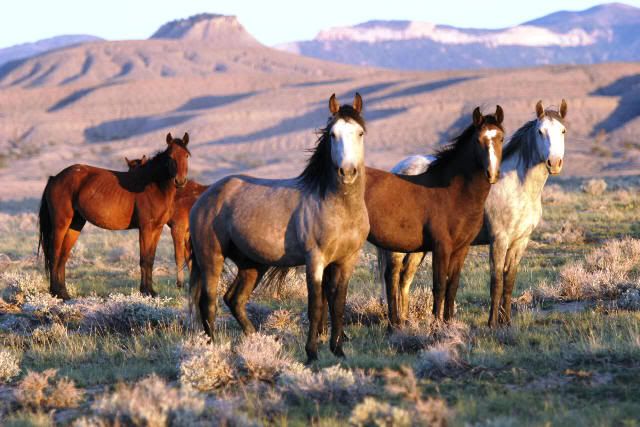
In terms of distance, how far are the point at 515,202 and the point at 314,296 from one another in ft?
9.75

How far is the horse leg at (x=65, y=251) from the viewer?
39.2 ft

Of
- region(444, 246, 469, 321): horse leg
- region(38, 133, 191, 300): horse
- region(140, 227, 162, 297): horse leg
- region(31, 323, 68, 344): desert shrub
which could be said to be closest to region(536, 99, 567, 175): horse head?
region(444, 246, 469, 321): horse leg

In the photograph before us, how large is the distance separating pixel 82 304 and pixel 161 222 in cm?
267

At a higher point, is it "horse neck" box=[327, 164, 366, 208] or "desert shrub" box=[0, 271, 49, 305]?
"horse neck" box=[327, 164, 366, 208]

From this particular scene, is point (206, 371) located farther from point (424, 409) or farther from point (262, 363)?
point (424, 409)

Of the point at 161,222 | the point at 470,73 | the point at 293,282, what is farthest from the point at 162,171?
the point at 470,73

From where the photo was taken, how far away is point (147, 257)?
39.7 ft

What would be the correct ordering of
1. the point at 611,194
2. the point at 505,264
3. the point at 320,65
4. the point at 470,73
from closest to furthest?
the point at 505,264 < the point at 611,194 < the point at 470,73 < the point at 320,65

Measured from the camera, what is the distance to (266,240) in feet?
24.3

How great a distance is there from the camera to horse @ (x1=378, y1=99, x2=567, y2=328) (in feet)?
28.6

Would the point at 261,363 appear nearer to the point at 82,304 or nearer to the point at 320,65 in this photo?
the point at 82,304

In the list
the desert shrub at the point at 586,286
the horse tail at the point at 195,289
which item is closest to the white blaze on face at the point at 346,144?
the horse tail at the point at 195,289

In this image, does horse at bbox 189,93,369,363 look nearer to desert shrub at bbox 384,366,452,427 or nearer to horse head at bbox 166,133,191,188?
desert shrub at bbox 384,366,452,427

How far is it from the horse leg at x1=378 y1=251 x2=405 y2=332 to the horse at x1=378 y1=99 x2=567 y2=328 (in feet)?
0.04
